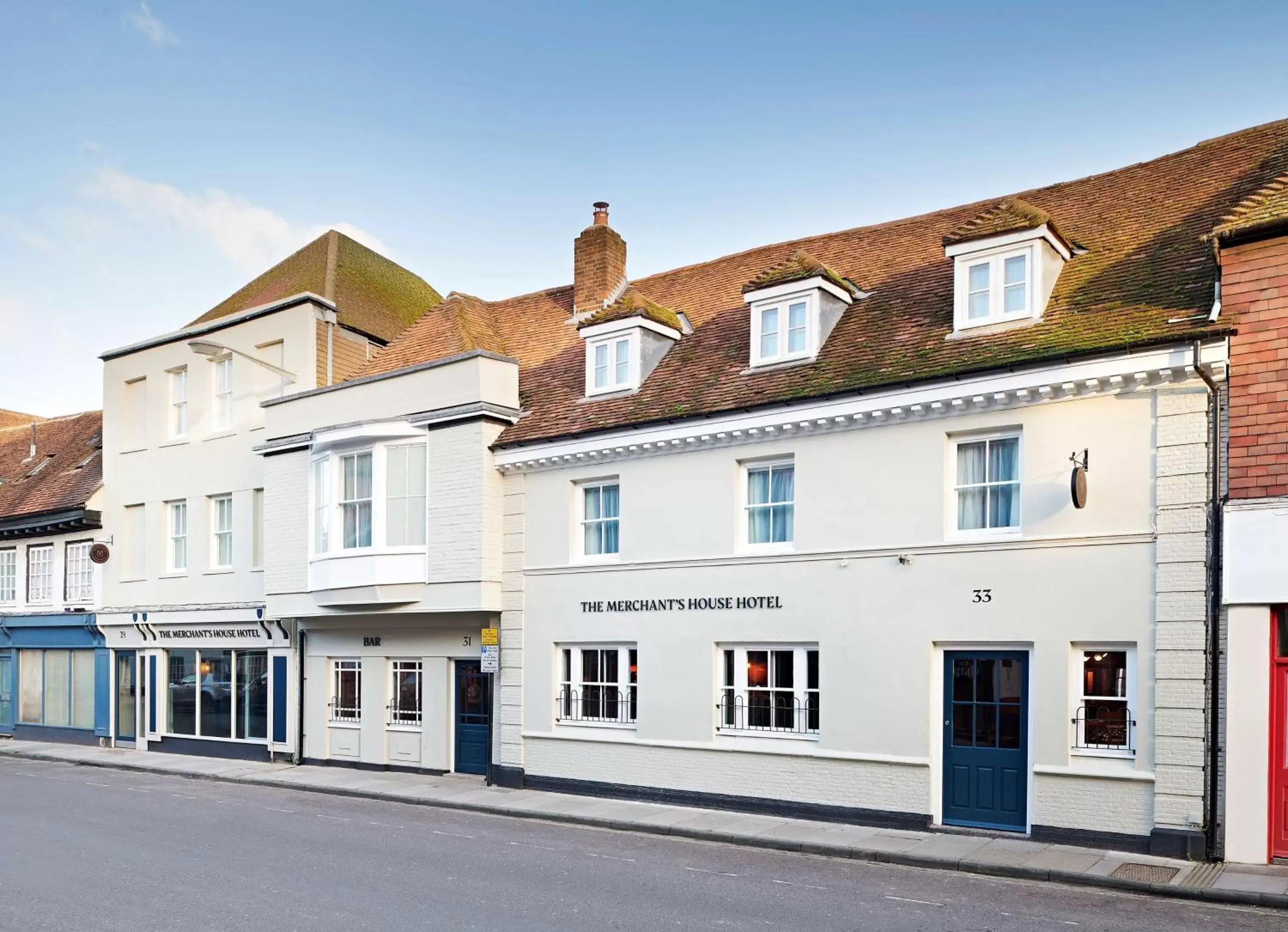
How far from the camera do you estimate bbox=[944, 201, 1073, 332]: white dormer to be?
1573cm

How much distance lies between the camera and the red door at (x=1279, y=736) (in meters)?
12.6

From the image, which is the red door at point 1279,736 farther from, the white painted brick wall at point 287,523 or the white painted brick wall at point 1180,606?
the white painted brick wall at point 287,523

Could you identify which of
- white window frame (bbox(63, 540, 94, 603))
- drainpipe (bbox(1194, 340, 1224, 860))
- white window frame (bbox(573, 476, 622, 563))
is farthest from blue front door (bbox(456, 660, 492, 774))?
white window frame (bbox(63, 540, 94, 603))

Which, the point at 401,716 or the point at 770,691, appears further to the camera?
the point at 401,716

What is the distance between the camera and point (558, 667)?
66.3ft

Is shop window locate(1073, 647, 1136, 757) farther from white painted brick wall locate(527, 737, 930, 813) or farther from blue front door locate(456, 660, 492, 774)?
Result: blue front door locate(456, 660, 492, 774)

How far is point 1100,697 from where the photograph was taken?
1418 cm

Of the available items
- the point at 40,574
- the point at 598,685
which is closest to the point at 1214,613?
the point at 598,685

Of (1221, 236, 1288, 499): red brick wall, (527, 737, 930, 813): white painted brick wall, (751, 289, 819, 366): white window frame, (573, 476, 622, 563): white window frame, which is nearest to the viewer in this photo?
(1221, 236, 1288, 499): red brick wall

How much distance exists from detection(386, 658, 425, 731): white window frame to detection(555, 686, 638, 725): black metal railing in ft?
11.8

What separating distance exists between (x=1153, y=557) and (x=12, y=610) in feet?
99.1

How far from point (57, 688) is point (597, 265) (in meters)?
19.5

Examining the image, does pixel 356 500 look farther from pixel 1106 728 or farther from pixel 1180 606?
pixel 1180 606

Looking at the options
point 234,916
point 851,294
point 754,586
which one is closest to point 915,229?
point 851,294
